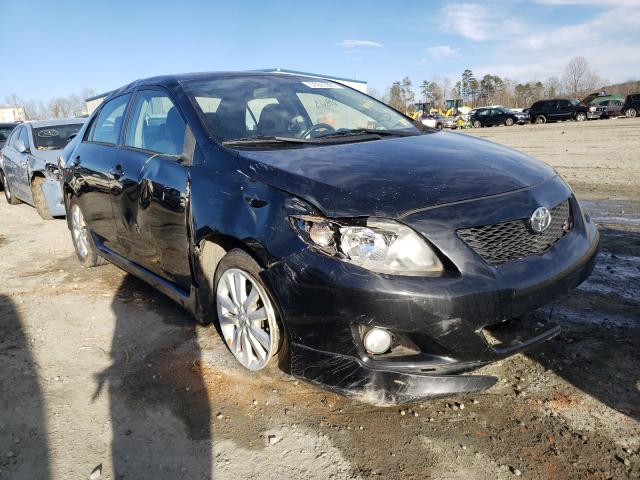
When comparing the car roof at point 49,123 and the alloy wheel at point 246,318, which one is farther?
the car roof at point 49,123

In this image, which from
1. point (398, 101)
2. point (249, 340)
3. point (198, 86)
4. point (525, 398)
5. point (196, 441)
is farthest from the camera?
point (398, 101)

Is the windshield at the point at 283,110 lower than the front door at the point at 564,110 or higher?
higher

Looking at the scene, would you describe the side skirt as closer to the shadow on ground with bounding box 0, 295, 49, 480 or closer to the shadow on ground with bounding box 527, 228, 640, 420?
the shadow on ground with bounding box 0, 295, 49, 480

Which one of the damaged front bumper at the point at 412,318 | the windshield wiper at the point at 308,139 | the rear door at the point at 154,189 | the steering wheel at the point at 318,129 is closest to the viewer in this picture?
the damaged front bumper at the point at 412,318

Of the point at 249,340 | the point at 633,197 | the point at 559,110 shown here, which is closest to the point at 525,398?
the point at 249,340

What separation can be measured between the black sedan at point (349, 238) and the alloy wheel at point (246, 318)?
0.01 metres

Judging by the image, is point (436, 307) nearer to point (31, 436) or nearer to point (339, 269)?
point (339, 269)

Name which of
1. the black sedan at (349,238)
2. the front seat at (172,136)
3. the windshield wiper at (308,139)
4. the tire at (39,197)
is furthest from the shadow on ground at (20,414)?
the tire at (39,197)

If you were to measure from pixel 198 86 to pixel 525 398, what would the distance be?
2.82 m

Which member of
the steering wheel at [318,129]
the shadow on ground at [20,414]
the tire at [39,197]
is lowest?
the shadow on ground at [20,414]

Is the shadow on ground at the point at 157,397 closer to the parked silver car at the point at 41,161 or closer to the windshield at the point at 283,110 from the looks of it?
the windshield at the point at 283,110

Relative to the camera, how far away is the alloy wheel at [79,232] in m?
5.08

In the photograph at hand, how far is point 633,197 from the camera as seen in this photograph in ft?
24.0

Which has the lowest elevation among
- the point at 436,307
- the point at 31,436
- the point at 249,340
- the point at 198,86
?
the point at 31,436
